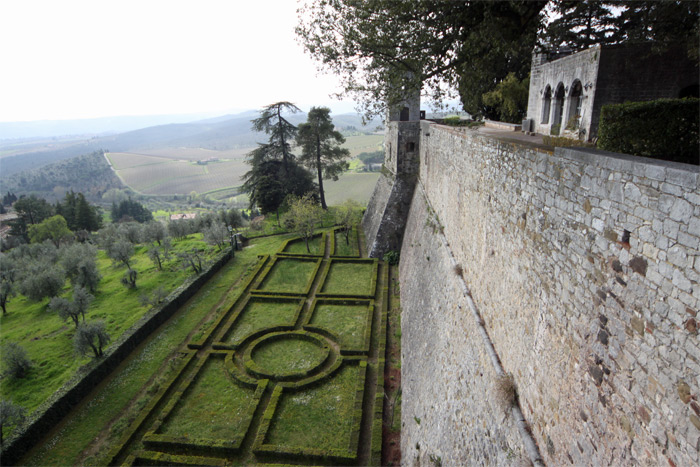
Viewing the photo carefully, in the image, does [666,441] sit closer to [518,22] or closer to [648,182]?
[648,182]

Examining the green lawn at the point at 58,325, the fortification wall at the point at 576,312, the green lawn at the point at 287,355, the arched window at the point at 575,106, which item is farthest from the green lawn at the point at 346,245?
the fortification wall at the point at 576,312

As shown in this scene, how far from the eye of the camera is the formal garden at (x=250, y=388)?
966cm

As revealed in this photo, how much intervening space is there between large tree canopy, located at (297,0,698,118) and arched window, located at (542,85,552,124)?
1286mm

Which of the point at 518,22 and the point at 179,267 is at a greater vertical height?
the point at 518,22

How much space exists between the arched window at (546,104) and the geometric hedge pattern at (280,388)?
886 cm

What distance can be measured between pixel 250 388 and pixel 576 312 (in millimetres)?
10505

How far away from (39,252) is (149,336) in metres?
19.0

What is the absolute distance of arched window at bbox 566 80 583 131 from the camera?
9.15m

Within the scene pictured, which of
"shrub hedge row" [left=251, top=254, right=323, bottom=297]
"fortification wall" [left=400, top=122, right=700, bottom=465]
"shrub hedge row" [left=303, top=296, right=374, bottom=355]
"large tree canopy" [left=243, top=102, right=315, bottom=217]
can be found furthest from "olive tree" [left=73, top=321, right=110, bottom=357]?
"large tree canopy" [left=243, top=102, right=315, bottom=217]

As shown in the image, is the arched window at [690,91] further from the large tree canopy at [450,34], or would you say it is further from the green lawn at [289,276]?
the green lawn at [289,276]

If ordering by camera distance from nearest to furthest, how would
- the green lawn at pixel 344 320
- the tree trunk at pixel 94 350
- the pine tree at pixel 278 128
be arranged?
the tree trunk at pixel 94 350, the green lawn at pixel 344 320, the pine tree at pixel 278 128

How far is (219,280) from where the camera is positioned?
19844mm

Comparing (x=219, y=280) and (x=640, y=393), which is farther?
(x=219, y=280)

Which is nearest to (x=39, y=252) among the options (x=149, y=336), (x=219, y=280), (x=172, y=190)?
(x=219, y=280)
